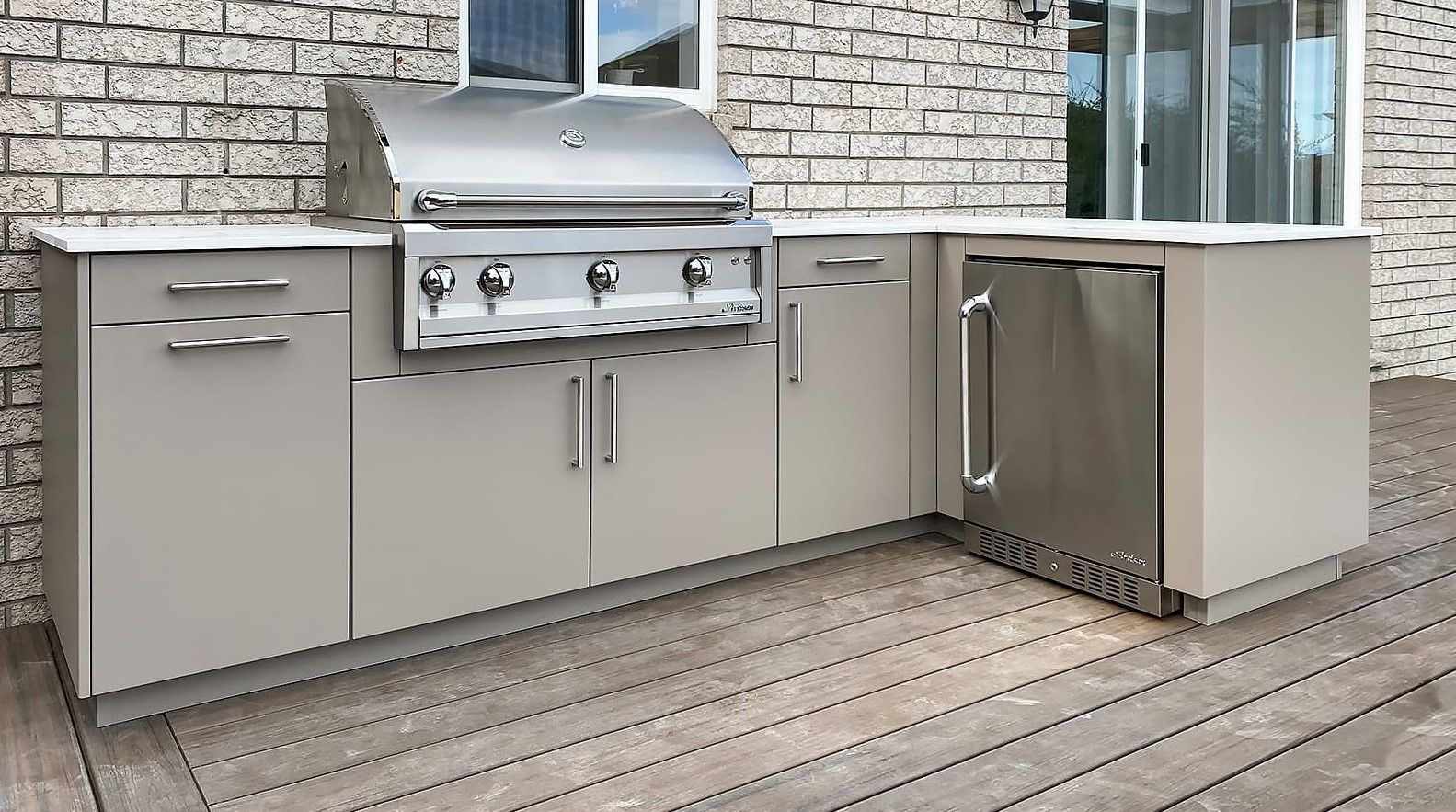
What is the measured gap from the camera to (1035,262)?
10.0 ft

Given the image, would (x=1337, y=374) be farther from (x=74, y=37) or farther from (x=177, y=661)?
(x=74, y=37)

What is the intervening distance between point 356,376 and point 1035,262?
5.28 ft

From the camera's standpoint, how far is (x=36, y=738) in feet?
7.26

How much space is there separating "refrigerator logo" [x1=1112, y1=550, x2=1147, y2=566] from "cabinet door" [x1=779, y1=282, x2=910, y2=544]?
0.67 meters

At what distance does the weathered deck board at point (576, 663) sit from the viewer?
225 cm

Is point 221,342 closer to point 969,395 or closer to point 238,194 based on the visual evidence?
point 238,194

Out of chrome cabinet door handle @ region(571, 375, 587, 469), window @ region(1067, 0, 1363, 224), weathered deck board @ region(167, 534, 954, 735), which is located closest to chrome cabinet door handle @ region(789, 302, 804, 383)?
weathered deck board @ region(167, 534, 954, 735)

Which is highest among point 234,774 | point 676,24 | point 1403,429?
point 676,24

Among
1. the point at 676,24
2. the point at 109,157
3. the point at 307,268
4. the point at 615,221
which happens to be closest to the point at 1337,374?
the point at 615,221

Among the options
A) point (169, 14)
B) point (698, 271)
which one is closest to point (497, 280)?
point (698, 271)

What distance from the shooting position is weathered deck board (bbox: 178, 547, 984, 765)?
7.39 ft

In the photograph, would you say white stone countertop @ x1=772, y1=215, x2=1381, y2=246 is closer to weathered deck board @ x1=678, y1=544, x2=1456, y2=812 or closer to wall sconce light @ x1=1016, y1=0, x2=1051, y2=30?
weathered deck board @ x1=678, y1=544, x2=1456, y2=812

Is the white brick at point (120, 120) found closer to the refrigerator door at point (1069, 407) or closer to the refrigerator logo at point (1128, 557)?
the refrigerator door at point (1069, 407)

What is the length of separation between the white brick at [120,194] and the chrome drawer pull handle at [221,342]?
2.31ft
